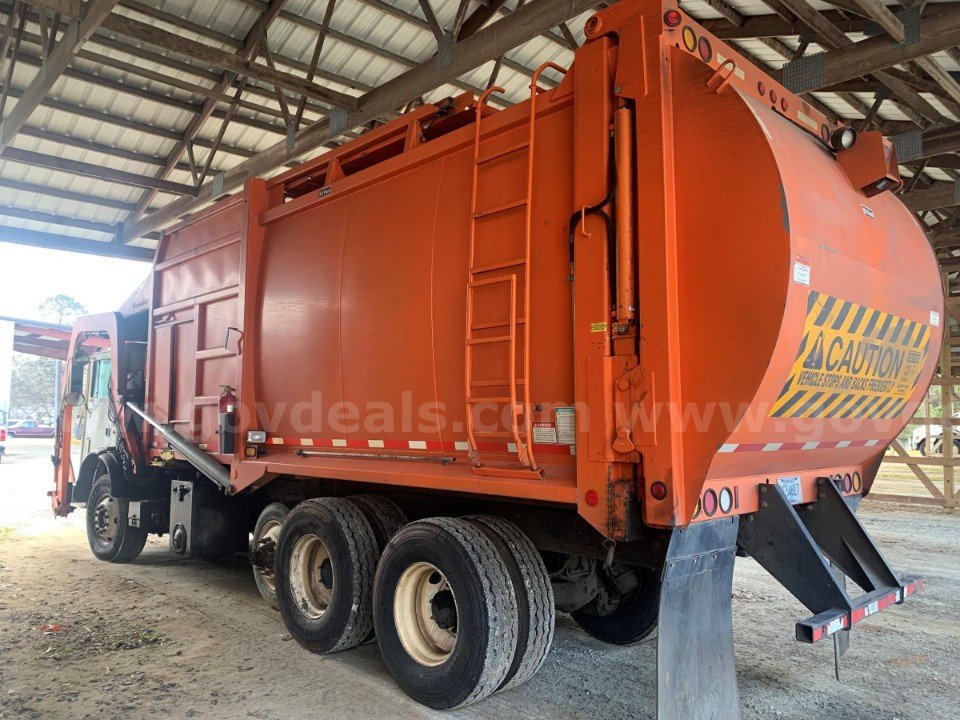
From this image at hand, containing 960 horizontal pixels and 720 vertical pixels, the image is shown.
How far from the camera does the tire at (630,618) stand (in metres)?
4.46

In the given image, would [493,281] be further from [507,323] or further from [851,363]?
[851,363]

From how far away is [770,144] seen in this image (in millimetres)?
2752

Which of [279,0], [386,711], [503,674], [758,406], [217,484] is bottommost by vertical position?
[386,711]

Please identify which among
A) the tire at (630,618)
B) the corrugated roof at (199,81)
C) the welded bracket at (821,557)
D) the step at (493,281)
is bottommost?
the tire at (630,618)

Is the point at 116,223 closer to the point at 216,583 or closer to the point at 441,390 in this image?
the point at 216,583

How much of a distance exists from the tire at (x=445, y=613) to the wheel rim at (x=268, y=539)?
5.52ft

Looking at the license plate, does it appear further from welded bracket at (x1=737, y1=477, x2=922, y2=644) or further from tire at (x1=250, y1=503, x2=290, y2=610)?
tire at (x1=250, y1=503, x2=290, y2=610)

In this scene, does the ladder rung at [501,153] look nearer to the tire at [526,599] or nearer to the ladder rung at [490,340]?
the ladder rung at [490,340]

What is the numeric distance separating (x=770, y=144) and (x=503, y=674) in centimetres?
275

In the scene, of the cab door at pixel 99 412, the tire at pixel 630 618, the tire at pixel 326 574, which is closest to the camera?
the tire at pixel 326 574

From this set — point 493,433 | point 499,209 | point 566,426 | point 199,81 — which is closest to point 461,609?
point 493,433

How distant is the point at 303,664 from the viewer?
4.22m

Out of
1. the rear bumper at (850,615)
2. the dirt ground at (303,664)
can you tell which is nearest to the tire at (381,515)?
the dirt ground at (303,664)

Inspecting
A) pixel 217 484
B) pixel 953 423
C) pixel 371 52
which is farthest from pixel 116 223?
pixel 953 423
